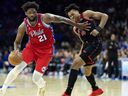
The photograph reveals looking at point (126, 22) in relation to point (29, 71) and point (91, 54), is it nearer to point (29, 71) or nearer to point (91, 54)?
point (29, 71)

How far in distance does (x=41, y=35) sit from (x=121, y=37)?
477 inches

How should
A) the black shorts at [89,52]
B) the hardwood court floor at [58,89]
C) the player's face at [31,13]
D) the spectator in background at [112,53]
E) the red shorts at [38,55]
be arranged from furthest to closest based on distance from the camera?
the spectator in background at [112,53] < the hardwood court floor at [58,89] < the black shorts at [89,52] < the red shorts at [38,55] < the player's face at [31,13]

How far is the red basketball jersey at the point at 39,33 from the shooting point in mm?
7707

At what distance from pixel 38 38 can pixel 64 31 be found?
15.5 meters

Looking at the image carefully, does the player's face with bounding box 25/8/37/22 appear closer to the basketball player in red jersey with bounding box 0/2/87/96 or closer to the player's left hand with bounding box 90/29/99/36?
the basketball player in red jersey with bounding box 0/2/87/96

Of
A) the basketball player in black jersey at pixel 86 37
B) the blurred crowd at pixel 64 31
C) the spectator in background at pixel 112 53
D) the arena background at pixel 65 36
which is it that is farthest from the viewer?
the blurred crowd at pixel 64 31

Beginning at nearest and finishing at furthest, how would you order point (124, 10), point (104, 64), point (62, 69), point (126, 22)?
1. point (104, 64)
2. point (62, 69)
3. point (126, 22)
4. point (124, 10)

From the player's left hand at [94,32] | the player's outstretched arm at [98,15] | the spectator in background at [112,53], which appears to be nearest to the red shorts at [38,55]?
the player's left hand at [94,32]

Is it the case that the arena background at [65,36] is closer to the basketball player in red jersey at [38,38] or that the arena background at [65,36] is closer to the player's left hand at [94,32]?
the basketball player in red jersey at [38,38]

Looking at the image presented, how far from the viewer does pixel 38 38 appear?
7758 millimetres

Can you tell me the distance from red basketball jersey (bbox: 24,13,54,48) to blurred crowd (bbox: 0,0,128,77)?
862 cm

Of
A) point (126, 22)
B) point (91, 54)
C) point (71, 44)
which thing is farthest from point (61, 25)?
point (91, 54)

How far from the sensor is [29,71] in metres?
19.2

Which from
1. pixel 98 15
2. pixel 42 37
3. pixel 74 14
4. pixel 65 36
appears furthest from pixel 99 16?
pixel 65 36
